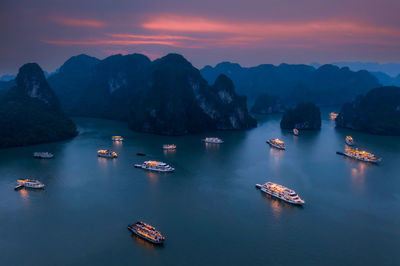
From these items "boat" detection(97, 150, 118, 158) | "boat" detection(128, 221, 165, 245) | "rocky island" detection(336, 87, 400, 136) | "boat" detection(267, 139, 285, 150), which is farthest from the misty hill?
"rocky island" detection(336, 87, 400, 136)

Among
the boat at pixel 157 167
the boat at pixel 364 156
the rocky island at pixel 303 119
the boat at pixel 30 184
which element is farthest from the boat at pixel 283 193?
the rocky island at pixel 303 119

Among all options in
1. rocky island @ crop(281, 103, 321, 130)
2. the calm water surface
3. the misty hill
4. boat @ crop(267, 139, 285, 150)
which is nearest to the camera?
the calm water surface

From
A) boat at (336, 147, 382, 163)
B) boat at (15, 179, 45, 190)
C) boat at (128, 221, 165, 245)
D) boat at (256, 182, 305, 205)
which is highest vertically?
boat at (336, 147, 382, 163)

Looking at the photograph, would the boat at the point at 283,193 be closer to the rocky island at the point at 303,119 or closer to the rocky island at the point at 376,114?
the rocky island at the point at 303,119

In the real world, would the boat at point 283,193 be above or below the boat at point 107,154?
above

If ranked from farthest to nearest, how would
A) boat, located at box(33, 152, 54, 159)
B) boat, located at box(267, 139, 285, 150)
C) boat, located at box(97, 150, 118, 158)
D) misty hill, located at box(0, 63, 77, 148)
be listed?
boat, located at box(267, 139, 285, 150)
misty hill, located at box(0, 63, 77, 148)
boat, located at box(97, 150, 118, 158)
boat, located at box(33, 152, 54, 159)

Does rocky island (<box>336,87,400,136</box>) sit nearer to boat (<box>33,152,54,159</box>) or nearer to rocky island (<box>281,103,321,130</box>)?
rocky island (<box>281,103,321,130</box>)
